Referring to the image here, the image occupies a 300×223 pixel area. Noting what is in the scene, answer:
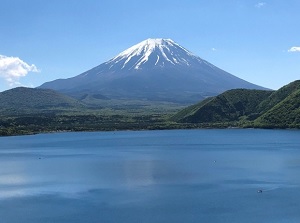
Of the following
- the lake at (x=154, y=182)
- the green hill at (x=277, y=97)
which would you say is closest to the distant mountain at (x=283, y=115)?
the green hill at (x=277, y=97)

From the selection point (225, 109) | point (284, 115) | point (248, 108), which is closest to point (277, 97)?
point (248, 108)

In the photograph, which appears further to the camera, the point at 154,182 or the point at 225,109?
Answer: the point at 225,109

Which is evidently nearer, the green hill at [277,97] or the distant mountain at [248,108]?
the distant mountain at [248,108]

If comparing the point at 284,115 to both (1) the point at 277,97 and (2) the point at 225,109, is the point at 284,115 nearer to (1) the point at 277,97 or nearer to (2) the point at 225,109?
(1) the point at 277,97

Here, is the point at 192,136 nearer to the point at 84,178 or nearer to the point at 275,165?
the point at 275,165

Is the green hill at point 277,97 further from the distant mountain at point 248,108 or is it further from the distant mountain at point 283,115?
the distant mountain at point 283,115
